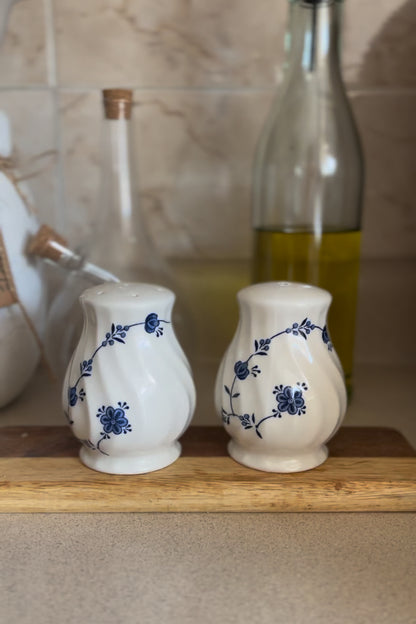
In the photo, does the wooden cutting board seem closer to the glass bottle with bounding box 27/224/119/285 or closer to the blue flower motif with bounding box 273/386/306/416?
the blue flower motif with bounding box 273/386/306/416

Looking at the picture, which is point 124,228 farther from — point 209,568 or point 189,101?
point 209,568

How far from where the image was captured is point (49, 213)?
2.23 feet

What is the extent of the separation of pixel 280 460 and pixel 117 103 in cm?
34

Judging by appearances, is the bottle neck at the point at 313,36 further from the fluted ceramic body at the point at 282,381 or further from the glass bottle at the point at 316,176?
the fluted ceramic body at the point at 282,381

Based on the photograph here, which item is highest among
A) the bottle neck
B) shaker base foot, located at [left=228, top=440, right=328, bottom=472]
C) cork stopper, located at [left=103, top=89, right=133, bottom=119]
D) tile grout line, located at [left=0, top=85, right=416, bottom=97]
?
the bottle neck

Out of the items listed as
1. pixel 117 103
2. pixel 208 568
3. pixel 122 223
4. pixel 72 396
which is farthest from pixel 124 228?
pixel 208 568

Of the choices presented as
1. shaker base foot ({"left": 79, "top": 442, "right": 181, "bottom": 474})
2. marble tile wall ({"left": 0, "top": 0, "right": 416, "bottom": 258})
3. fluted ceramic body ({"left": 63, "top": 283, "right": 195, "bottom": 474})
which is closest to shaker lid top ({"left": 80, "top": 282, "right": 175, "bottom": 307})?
fluted ceramic body ({"left": 63, "top": 283, "right": 195, "bottom": 474})

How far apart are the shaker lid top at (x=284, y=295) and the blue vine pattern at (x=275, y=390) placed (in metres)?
0.01

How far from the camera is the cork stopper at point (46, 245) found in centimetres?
54

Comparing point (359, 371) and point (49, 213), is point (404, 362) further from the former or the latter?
point (49, 213)

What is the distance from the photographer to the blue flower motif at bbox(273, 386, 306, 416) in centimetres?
41

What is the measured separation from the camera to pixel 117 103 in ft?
1.80

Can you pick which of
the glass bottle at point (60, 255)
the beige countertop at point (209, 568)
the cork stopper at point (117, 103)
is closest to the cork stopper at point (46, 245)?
the glass bottle at point (60, 255)

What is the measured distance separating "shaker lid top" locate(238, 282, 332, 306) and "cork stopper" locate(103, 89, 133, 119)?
229 millimetres
